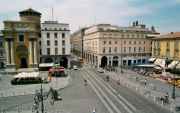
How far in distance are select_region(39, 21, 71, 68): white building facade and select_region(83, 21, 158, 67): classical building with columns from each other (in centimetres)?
1177

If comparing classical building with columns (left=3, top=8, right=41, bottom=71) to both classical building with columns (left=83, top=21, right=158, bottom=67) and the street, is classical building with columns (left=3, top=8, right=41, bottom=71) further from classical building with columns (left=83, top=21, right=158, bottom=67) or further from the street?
the street

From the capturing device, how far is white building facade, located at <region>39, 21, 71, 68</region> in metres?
65.1

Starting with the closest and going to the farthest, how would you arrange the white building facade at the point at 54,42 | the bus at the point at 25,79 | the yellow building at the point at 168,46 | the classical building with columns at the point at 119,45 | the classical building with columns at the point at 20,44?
1. the bus at the point at 25,79
2. the yellow building at the point at 168,46
3. the classical building with columns at the point at 20,44
4. the white building facade at the point at 54,42
5. the classical building with columns at the point at 119,45

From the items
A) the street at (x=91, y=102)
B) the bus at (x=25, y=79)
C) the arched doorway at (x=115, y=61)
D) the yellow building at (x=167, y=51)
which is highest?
the yellow building at (x=167, y=51)

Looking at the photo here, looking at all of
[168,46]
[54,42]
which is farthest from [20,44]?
[168,46]

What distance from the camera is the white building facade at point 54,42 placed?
6512cm

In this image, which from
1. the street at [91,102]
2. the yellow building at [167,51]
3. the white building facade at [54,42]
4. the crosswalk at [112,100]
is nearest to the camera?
the street at [91,102]

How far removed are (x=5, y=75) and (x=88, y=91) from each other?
94.2 feet

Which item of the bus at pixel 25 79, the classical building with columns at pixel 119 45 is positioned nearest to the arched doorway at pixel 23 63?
the bus at pixel 25 79

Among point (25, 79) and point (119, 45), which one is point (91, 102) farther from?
point (119, 45)

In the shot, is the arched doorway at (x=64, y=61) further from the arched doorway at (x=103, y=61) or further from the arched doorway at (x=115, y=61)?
the arched doorway at (x=115, y=61)

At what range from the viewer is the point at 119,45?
233ft

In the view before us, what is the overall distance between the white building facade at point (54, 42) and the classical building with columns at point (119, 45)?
38.6ft

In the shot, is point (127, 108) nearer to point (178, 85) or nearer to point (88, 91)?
point (88, 91)
